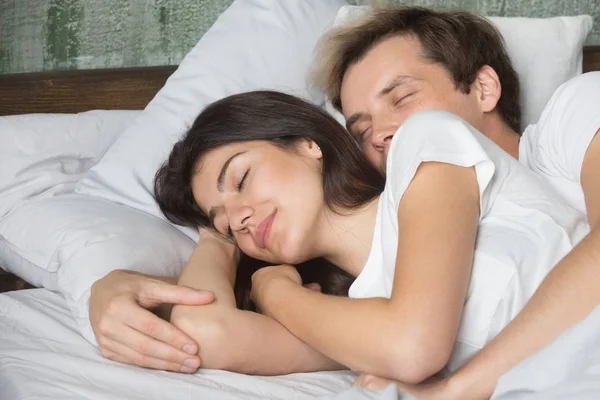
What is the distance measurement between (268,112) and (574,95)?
1.98 feet

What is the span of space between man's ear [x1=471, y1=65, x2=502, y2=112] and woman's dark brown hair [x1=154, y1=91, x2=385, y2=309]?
0.30 m

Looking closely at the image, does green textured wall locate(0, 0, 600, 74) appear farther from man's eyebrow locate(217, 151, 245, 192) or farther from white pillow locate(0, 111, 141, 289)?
man's eyebrow locate(217, 151, 245, 192)

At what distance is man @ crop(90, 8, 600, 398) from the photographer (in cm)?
118

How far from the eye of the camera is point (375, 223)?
5.10ft

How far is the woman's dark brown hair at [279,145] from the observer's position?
1603mm

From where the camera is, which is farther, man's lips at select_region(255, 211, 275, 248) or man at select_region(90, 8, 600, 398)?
man's lips at select_region(255, 211, 275, 248)

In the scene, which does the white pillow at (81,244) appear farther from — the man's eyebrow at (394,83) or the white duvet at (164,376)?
the man's eyebrow at (394,83)

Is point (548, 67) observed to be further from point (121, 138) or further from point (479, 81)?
point (121, 138)

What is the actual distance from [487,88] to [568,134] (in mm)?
376

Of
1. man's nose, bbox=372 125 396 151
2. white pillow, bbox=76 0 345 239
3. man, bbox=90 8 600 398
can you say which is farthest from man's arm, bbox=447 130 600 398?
white pillow, bbox=76 0 345 239

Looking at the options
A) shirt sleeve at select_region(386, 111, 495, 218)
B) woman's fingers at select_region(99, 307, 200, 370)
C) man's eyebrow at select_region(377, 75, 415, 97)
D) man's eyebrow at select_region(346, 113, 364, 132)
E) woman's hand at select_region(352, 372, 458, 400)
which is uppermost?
shirt sleeve at select_region(386, 111, 495, 218)

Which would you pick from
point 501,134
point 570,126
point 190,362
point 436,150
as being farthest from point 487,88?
point 190,362

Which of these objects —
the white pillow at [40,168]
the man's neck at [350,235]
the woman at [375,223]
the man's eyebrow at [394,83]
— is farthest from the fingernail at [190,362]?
the man's eyebrow at [394,83]

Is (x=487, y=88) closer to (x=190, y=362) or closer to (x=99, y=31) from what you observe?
(x=190, y=362)
